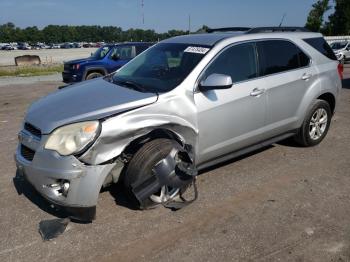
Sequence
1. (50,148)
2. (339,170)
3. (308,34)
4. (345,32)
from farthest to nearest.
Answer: (345,32)
(308,34)
(339,170)
(50,148)

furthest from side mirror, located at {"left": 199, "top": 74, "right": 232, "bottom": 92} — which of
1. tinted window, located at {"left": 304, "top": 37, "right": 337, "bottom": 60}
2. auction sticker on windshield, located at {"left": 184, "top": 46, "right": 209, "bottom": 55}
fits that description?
tinted window, located at {"left": 304, "top": 37, "right": 337, "bottom": 60}

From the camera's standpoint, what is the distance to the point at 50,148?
3287 millimetres

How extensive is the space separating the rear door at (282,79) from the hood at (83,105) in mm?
1643

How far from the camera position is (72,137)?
129 inches

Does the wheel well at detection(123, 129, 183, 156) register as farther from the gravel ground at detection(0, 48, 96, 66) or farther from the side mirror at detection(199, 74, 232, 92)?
the gravel ground at detection(0, 48, 96, 66)

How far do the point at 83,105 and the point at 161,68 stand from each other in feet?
3.89

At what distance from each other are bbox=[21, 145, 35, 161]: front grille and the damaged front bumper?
0.36ft

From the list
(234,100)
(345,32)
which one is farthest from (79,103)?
(345,32)

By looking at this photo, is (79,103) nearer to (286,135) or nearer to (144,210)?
(144,210)

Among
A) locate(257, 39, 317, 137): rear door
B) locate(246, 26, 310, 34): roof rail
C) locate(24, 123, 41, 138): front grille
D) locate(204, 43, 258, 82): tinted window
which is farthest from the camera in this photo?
locate(246, 26, 310, 34): roof rail

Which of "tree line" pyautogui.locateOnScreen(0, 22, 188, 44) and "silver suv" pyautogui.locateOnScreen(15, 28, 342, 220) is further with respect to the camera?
"tree line" pyautogui.locateOnScreen(0, 22, 188, 44)

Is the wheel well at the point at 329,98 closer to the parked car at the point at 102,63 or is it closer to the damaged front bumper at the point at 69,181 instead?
the damaged front bumper at the point at 69,181

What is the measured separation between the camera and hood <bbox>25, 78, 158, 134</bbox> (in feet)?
11.1

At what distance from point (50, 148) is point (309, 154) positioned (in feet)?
11.9
